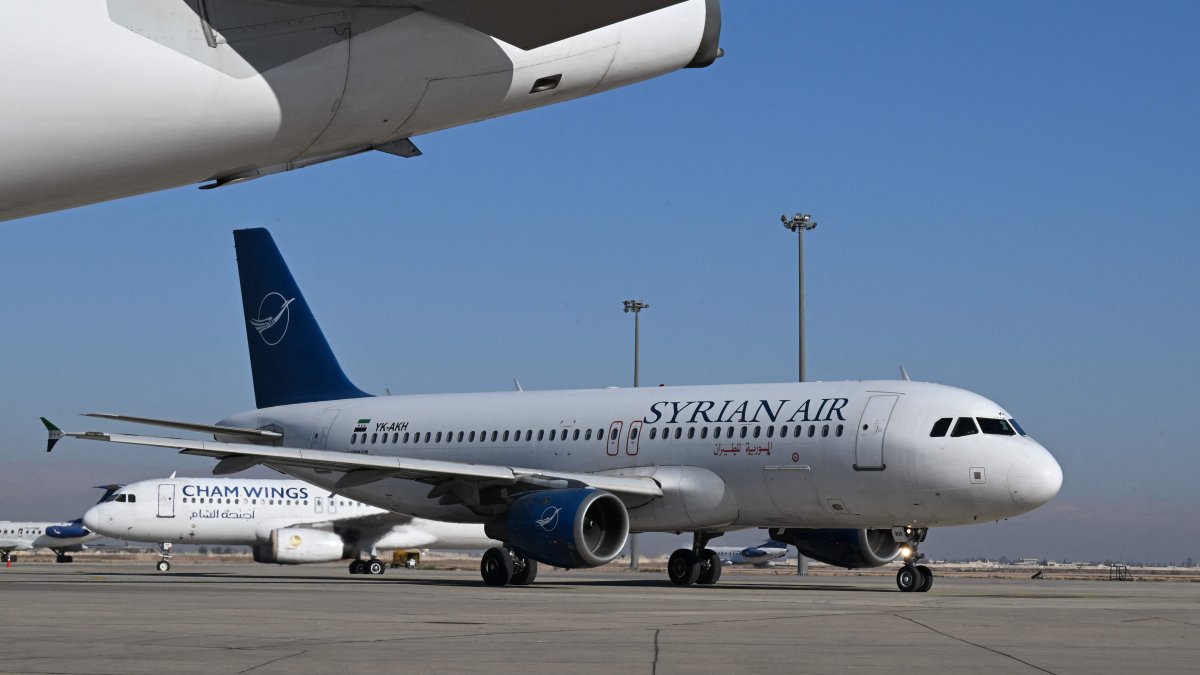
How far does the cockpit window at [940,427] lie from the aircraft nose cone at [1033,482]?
1.21 metres

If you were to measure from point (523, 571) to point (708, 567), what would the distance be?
4.58m

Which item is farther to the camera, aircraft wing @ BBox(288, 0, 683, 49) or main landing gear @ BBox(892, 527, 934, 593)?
main landing gear @ BBox(892, 527, 934, 593)

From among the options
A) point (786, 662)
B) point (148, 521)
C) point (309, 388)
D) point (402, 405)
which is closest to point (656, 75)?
point (786, 662)

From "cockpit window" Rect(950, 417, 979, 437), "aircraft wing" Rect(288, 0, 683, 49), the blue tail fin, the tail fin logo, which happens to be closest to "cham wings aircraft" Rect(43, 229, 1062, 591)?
"cockpit window" Rect(950, 417, 979, 437)

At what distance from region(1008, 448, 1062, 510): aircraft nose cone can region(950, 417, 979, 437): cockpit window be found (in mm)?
887

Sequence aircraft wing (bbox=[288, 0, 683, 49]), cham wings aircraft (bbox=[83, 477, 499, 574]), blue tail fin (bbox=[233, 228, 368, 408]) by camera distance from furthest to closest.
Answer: cham wings aircraft (bbox=[83, 477, 499, 574]) → blue tail fin (bbox=[233, 228, 368, 408]) → aircraft wing (bbox=[288, 0, 683, 49])

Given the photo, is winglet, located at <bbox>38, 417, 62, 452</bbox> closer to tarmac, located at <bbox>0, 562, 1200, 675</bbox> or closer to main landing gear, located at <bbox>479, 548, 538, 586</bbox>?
tarmac, located at <bbox>0, 562, 1200, 675</bbox>

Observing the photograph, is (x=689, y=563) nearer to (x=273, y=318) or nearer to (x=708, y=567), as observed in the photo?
(x=708, y=567)

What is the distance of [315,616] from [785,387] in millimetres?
12692

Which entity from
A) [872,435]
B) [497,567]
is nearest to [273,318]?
[497,567]

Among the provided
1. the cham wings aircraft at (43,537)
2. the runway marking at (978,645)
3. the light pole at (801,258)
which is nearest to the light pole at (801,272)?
the light pole at (801,258)

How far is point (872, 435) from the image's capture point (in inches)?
902

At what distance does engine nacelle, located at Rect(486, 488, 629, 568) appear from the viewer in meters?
22.6

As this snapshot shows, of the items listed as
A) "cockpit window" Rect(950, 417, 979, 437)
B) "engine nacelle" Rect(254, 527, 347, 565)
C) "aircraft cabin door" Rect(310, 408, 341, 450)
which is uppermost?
"aircraft cabin door" Rect(310, 408, 341, 450)
